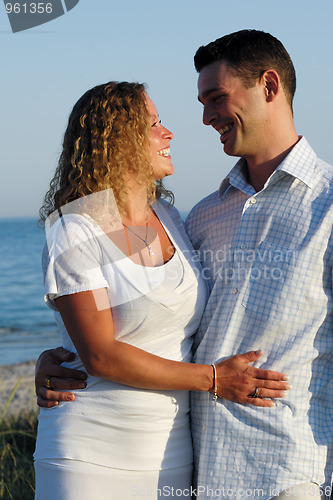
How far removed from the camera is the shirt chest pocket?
2.65 metres

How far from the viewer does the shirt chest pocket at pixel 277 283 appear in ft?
8.70

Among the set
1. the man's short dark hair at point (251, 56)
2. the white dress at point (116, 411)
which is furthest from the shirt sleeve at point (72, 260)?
the man's short dark hair at point (251, 56)

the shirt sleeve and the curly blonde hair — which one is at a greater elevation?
the curly blonde hair

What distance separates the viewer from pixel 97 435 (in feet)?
8.49

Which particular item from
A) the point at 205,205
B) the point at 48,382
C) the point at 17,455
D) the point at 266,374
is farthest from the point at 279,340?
the point at 17,455

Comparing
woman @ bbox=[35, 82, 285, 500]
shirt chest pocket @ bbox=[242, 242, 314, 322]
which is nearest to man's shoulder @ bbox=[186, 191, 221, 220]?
woman @ bbox=[35, 82, 285, 500]

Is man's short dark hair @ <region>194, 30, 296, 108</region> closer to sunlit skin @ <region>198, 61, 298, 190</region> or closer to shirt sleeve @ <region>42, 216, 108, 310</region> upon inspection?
sunlit skin @ <region>198, 61, 298, 190</region>

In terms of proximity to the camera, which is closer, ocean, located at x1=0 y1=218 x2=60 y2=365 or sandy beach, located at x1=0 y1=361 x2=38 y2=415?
sandy beach, located at x1=0 y1=361 x2=38 y2=415

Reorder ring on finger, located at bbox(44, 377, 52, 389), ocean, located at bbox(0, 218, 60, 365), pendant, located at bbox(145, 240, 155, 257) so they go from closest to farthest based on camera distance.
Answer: ring on finger, located at bbox(44, 377, 52, 389) < pendant, located at bbox(145, 240, 155, 257) < ocean, located at bbox(0, 218, 60, 365)

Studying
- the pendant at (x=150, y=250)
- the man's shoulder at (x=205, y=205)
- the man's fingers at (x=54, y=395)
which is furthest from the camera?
the man's shoulder at (x=205, y=205)

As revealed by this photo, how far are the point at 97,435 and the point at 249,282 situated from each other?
2.97ft

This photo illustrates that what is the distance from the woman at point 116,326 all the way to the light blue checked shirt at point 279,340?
0.08 m

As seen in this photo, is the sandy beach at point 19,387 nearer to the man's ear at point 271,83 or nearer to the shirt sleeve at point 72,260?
the shirt sleeve at point 72,260

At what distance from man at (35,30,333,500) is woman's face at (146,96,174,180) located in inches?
11.5
